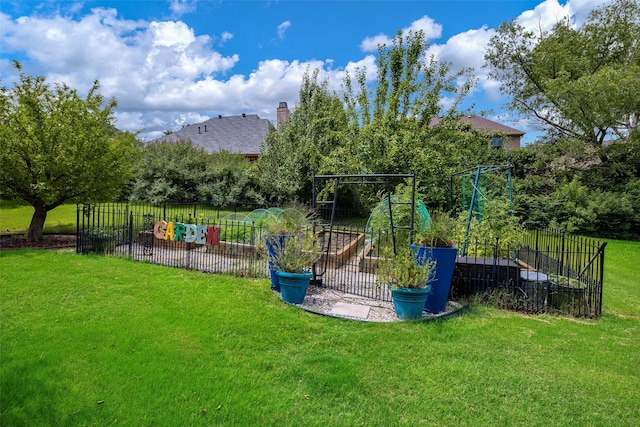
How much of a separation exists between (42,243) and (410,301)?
29.7ft

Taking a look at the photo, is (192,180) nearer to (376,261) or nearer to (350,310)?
(376,261)

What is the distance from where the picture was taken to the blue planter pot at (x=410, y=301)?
4.46 m

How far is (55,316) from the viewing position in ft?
13.3

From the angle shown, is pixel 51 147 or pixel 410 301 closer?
pixel 410 301

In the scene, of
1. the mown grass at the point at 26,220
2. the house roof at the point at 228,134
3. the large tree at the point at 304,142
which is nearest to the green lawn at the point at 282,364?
the mown grass at the point at 26,220

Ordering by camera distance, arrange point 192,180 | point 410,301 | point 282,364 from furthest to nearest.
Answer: point 192,180 < point 410,301 < point 282,364

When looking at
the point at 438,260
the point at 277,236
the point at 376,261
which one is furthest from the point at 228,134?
the point at 438,260

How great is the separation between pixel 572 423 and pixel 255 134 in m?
28.5

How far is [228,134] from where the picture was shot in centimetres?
2936

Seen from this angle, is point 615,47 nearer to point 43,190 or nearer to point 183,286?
point 183,286

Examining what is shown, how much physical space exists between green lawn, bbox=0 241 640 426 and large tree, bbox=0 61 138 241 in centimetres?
408

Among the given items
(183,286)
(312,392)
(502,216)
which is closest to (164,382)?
(312,392)

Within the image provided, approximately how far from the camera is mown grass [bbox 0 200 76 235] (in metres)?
10.5

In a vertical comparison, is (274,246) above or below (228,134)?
below
